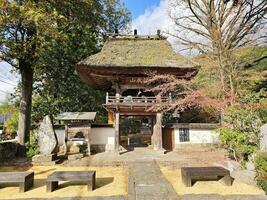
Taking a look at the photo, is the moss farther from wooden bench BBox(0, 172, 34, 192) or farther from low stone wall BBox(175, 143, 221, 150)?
wooden bench BBox(0, 172, 34, 192)

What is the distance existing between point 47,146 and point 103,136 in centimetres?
442

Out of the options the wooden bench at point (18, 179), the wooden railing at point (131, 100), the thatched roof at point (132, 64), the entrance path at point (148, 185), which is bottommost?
the entrance path at point (148, 185)

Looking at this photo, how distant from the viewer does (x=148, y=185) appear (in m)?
6.78

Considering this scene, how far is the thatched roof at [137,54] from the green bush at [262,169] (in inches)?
303

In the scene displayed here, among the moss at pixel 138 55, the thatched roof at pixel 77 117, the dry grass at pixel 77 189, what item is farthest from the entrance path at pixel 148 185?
the moss at pixel 138 55

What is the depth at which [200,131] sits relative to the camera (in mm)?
15609

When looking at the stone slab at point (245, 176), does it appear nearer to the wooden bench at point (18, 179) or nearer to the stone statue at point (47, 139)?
the wooden bench at point (18, 179)

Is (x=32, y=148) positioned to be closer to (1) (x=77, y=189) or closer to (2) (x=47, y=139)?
(2) (x=47, y=139)

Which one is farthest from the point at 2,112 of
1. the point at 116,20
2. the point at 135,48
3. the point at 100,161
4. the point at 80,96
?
the point at 100,161

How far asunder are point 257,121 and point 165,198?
4484 millimetres

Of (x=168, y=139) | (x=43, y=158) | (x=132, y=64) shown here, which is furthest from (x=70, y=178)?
(x=168, y=139)

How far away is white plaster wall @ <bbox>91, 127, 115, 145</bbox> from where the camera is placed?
14891 millimetres

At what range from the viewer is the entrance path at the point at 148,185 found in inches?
232

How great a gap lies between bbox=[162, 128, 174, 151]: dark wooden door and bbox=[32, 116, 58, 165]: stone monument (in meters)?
7.56
